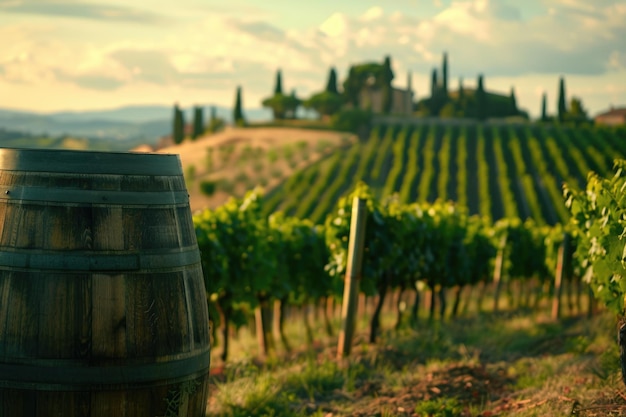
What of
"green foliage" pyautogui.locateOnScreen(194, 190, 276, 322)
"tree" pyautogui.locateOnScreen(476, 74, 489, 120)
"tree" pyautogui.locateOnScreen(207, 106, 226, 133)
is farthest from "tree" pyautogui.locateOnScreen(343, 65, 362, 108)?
"green foliage" pyautogui.locateOnScreen(194, 190, 276, 322)

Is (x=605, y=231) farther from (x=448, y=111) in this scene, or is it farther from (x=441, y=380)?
(x=448, y=111)

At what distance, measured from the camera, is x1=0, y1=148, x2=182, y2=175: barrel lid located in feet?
15.9

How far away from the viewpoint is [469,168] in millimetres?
63000

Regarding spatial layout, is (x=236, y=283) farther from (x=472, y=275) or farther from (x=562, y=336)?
(x=472, y=275)

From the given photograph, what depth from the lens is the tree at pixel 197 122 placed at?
8196 centimetres

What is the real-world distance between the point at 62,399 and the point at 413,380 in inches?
192

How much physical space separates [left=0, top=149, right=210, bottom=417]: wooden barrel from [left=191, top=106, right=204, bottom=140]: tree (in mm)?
77937

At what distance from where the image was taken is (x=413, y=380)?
8.95 m

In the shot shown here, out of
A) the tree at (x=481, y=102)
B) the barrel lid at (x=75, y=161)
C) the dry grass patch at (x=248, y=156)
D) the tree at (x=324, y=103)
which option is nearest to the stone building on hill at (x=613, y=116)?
the tree at (x=481, y=102)

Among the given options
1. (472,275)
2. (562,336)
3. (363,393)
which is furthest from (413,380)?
(472,275)

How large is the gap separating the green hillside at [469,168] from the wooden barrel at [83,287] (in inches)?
1624

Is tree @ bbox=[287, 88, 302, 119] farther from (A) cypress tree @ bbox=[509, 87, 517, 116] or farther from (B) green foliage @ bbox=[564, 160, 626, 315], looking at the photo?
(B) green foliage @ bbox=[564, 160, 626, 315]

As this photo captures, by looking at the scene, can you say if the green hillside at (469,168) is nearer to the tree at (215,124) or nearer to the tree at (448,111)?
the tree at (448,111)

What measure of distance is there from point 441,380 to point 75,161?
486cm
